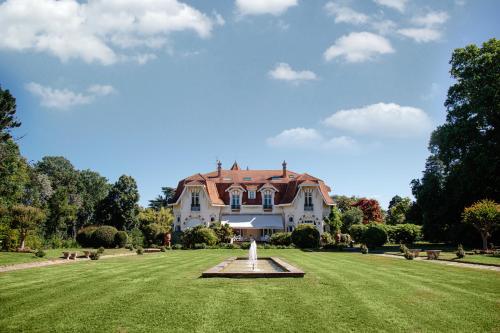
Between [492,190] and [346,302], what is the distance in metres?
32.0

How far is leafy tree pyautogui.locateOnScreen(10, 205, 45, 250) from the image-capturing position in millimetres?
28469

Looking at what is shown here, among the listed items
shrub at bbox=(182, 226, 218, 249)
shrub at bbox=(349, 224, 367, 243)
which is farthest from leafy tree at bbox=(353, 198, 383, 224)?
shrub at bbox=(182, 226, 218, 249)

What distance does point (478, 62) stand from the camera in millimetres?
34750

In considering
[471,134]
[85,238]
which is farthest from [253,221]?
[471,134]

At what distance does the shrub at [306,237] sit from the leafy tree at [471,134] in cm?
1251

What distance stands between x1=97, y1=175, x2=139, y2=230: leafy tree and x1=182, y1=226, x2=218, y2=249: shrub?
21.8 metres

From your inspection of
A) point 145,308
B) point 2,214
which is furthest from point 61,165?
point 145,308

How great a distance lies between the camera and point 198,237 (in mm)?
37469

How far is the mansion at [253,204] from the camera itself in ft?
155

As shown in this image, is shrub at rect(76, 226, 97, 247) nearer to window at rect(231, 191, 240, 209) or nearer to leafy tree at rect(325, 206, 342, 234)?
window at rect(231, 191, 240, 209)

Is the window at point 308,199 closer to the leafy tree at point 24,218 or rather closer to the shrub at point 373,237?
the shrub at point 373,237

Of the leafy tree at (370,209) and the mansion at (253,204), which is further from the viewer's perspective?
the leafy tree at (370,209)

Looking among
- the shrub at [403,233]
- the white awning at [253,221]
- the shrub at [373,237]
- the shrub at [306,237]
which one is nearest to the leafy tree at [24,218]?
the shrub at [306,237]

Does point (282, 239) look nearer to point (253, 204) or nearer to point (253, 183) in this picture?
point (253, 204)
